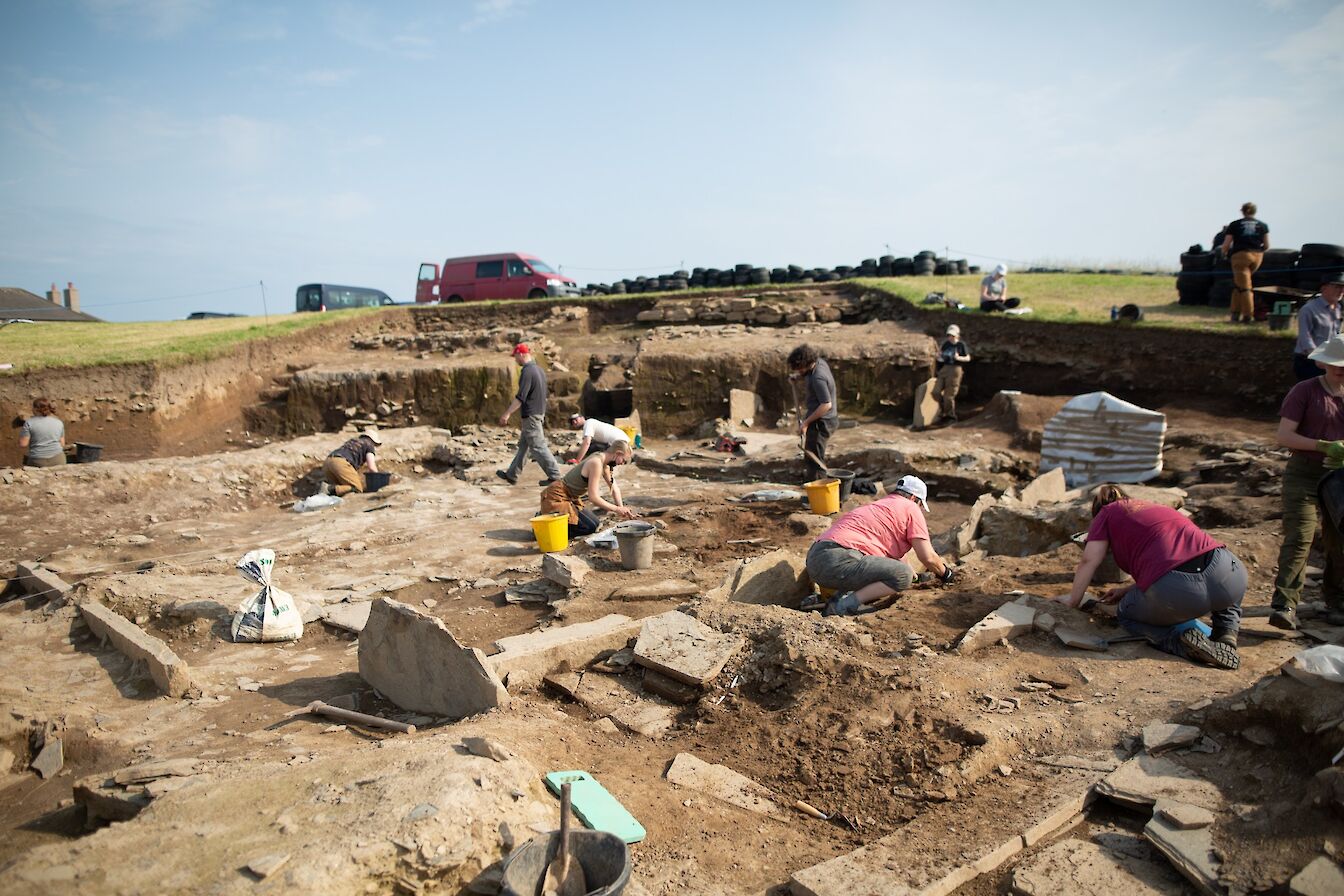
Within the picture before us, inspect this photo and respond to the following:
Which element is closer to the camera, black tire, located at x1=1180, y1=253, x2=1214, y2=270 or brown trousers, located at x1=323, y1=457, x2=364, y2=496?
brown trousers, located at x1=323, y1=457, x2=364, y2=496

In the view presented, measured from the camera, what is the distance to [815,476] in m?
9.18

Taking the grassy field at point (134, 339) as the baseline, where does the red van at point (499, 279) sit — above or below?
above

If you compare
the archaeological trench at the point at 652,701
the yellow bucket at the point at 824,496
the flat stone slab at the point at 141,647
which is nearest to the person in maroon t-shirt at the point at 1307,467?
the archaeological trench at the point at 652,701

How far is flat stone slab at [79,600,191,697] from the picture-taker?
4867 millimetres

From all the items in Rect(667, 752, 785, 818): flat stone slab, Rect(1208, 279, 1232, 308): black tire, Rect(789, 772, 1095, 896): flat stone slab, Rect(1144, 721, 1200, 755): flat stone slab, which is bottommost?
Rect(667, 752, 785, 818): flat stone slab

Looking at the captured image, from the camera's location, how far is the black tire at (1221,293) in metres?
12.8

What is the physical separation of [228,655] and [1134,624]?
5.72 metres

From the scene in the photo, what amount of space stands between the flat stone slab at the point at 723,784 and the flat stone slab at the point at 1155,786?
1314mm

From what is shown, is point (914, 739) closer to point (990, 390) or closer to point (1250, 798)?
point (1250, 798)

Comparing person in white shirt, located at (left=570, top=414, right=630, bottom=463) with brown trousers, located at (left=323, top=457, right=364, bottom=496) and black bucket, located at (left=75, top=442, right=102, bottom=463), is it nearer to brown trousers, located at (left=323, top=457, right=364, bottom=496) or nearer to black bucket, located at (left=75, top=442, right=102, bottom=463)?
brown trousers, located at (left=323, top=457, right=364, bottom=496)

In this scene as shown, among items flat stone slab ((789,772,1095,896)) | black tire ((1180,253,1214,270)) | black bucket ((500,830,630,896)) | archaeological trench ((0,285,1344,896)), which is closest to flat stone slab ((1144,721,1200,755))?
archaeological trench ((0,285,1344,896))

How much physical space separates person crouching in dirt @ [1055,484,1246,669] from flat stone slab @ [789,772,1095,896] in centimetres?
149

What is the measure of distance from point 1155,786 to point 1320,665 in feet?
2.81

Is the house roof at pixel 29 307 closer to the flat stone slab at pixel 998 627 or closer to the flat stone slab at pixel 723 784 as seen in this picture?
the flat stone slab at pixel 723 784
